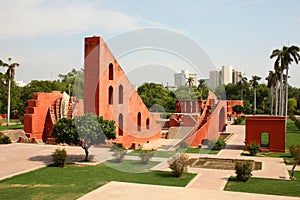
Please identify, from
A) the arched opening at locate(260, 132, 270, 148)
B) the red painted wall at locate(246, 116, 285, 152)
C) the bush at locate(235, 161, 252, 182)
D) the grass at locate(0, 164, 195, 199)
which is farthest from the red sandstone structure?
the bush at locate(235, 161, 252, 182)

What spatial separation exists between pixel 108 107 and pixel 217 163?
723 centimetres

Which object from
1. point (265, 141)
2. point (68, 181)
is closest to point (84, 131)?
point (68, 181)

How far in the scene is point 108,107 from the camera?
1889 cm

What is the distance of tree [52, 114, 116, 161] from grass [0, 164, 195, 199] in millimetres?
1316

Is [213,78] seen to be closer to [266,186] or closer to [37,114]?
[37,114]

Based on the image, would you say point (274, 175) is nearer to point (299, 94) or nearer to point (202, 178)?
point (202, 178)

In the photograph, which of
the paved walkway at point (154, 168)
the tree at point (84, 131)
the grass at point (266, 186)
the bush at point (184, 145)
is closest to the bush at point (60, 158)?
the paved walkway at point (154, 168)

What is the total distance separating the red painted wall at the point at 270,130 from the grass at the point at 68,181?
26.4ft

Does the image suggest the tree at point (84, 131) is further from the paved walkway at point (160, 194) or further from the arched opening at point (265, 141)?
the arched opening at point (265, 141)

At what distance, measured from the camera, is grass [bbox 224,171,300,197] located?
10.4 meters

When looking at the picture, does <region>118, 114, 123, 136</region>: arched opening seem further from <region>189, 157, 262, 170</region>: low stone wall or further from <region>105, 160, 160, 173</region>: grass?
<region>189, 157, 262, 170</region>: low stone wall

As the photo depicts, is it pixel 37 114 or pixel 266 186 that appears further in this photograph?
pixel 37 114

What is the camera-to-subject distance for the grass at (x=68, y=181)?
995cm

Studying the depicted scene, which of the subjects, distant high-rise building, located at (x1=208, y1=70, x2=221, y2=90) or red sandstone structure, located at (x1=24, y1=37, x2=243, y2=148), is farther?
distant high-rise building, located at (x1=208, y1=70, x2=221, y2=90)
